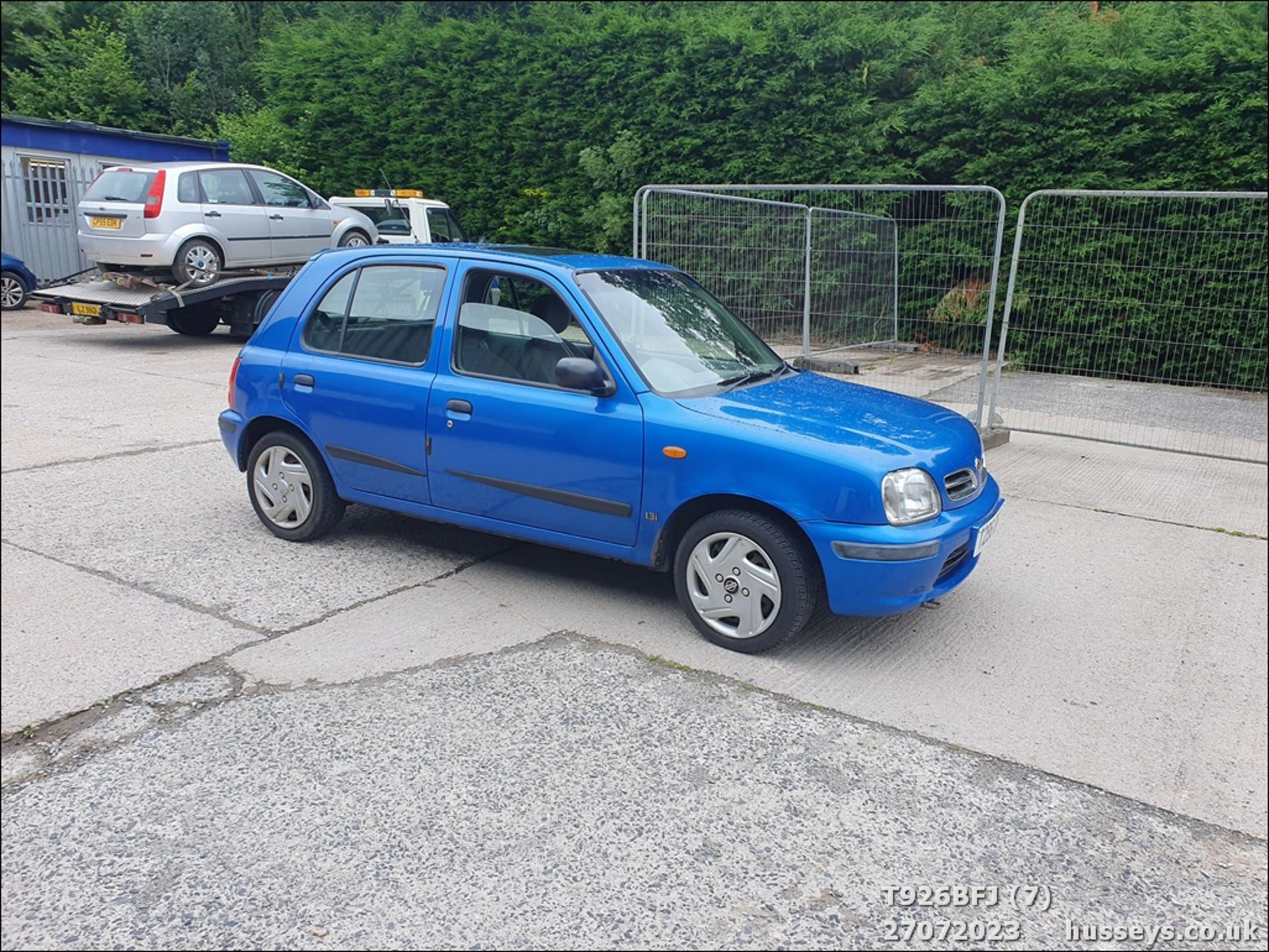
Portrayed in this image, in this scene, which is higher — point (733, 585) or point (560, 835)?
point (733, 585)

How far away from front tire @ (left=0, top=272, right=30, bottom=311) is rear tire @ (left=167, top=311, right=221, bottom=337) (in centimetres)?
292

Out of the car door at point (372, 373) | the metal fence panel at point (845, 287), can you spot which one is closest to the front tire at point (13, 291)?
the metal fence panel at point (845, 287)

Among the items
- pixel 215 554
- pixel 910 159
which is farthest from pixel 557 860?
pixel 910 159

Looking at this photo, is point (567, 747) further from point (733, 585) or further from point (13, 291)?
point (13, 291)

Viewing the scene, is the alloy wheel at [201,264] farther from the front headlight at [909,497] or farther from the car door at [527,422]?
the front headlight at [909,497]

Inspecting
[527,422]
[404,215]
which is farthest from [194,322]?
[527,422]

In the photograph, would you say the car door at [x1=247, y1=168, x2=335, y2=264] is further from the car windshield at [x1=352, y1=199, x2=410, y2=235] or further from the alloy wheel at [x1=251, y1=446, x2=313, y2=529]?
the alloy wheel at [x1=251, y1=446, x2=313, y2=529]

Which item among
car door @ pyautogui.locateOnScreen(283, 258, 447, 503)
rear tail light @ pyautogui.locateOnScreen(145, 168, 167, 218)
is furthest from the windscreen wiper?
rear tail light @ pyautogui.locateOnScreen(145, 168, 167, 218)

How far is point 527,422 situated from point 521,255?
0.99 m

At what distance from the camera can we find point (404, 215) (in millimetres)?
16859

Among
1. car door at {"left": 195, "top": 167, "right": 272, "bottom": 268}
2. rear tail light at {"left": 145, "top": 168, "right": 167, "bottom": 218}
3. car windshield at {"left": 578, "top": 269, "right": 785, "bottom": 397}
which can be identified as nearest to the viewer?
car windshield at {"left": 578, "top": 269, "right": 785, "bottom": 397}

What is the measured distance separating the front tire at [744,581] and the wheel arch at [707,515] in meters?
0.02

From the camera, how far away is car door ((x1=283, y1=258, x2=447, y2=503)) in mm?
5254

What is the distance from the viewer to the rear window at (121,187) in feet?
43.2
